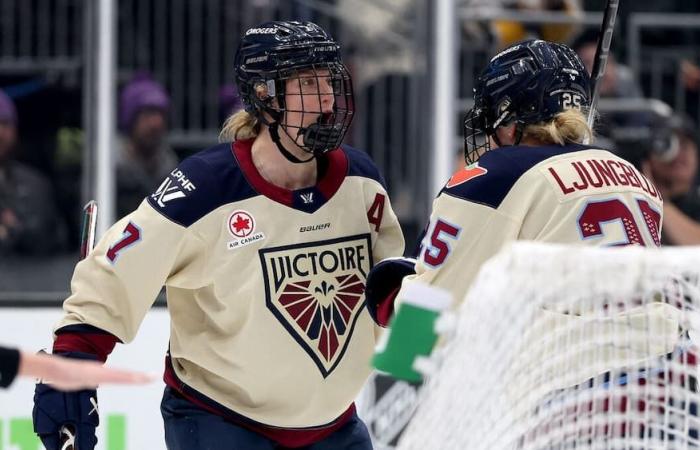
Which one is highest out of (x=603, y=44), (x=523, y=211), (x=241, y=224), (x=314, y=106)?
(x=603, y=44)

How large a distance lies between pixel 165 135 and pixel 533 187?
334 centimetres

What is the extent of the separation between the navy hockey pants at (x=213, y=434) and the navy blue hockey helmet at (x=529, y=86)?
0.68 meters

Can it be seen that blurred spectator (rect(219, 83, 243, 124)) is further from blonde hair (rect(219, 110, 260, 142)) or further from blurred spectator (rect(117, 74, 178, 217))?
blonde hair (rect(219, 110, 260, 142))

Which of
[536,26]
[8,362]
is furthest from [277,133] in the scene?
[536,26]

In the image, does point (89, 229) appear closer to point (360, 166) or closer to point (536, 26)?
point (360, 166)

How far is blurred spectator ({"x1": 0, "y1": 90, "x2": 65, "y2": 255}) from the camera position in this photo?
5.54 metres

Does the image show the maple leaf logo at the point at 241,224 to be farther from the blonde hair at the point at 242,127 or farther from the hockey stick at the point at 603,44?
the hockey stick at the point at 603,44

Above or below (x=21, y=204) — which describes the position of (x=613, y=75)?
above

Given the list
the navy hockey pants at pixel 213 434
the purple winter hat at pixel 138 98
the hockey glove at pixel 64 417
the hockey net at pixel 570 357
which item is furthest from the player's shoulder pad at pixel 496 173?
the purple winter hat at pixel 138 98

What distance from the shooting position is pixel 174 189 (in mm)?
2906

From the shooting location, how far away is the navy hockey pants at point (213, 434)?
2900 mm

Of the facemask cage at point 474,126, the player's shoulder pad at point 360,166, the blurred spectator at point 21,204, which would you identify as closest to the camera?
the facemask cage at point 474,126

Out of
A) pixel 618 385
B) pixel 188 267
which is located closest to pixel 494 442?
pixel 618 385

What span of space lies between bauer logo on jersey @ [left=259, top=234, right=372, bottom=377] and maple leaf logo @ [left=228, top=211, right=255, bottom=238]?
5cm
